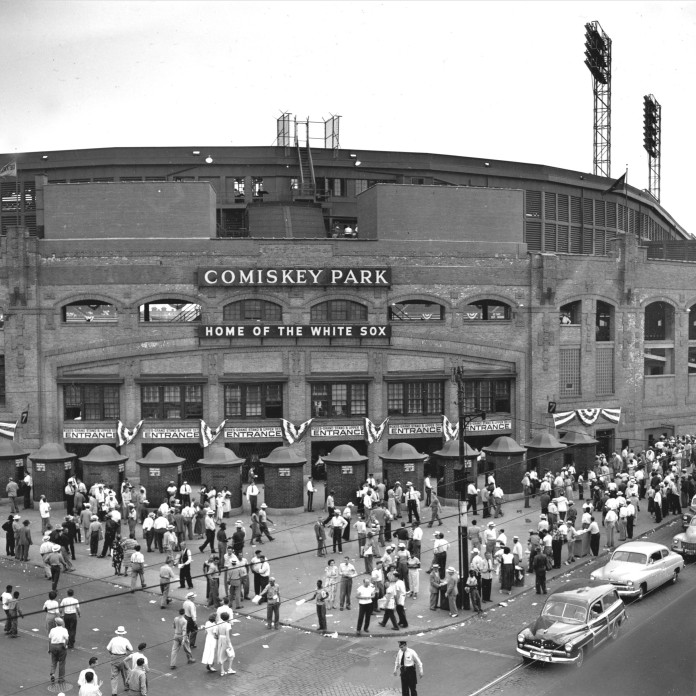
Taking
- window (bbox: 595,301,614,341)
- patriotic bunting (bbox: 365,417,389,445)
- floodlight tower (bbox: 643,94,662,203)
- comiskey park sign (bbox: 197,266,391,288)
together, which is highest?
floodlight tower (bbox: 643,94,662,203)

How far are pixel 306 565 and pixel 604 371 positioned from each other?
27.5 meters

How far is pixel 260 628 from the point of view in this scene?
2414 centimetres

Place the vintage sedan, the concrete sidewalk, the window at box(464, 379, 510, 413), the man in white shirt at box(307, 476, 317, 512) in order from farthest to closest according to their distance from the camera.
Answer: the window at box(464, 379, 510, 413) < the man in white shirt at box(307, 476, 317, 512) < the concrete sidewalk < the vintage sedan

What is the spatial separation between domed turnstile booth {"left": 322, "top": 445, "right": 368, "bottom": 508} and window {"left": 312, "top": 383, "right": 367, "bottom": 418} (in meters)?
6.98

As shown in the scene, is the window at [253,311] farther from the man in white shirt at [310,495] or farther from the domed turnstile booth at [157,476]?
the man in white shirt at [310,495]

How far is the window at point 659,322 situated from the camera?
182 feet

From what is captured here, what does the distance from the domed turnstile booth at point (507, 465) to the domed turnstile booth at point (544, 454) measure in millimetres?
1184

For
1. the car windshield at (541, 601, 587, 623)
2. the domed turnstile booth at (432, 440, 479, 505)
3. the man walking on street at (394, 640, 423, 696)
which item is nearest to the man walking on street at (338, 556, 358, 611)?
the car windshield at (541, 601, 587, 623)

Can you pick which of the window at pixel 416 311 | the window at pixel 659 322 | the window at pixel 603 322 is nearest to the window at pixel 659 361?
the window at pixel 659 322

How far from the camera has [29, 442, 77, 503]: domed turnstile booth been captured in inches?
1532

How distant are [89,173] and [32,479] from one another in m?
31.6

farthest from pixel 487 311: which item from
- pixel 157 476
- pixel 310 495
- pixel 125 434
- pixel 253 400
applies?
A: pixel 157 476

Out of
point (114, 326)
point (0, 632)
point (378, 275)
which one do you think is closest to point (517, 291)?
point (378, 275)

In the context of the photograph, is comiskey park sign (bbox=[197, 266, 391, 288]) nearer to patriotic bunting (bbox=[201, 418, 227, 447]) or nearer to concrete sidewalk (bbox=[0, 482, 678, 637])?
patriotic bunting (bbox=[201, 418, 227, 447])
